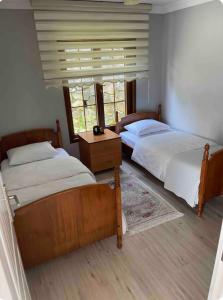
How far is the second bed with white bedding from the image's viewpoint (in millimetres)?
2455

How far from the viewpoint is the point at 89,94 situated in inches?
140

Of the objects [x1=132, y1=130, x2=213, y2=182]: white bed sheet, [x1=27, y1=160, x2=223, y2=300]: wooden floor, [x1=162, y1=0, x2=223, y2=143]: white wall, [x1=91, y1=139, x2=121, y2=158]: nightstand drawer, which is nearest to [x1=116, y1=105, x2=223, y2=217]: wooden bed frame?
[x1=27, y1=160, x2=223, y2=300]: wooden floor

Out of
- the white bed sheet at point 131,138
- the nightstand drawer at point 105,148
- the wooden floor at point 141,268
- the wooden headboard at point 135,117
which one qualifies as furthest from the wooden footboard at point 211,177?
the wooden headboard at point 135,117

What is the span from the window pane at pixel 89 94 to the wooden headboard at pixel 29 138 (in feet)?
2.00

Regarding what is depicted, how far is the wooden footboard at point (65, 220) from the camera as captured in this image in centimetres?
163

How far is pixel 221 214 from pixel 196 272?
0.86 m

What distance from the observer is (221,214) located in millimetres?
2480

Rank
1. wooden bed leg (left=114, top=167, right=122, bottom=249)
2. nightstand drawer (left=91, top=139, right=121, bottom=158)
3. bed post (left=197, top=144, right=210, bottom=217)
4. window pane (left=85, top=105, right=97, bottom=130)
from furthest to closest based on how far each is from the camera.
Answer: window pane (left=85, top=105, right=97, bottom=130) < nightstand drawer (left=91, top=139, right=121, bottom=158) < bed post (left=197, top=144, right=210, bottom=217) < wooden bed leg (left=114, top=167, right=122, bottom=249)

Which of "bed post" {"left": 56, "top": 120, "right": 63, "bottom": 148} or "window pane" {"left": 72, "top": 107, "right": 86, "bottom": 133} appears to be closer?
"bed post" {"left": 56, "top": 120, "right": 63, "bottom": 148}

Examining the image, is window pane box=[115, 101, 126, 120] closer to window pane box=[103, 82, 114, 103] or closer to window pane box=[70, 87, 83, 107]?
window pane box=[103, 82, 114, 103]

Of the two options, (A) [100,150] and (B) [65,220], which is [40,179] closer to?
(B) [65,220]

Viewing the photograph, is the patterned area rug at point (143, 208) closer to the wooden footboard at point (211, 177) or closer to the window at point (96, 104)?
the wooden footboard at point (211, 177)

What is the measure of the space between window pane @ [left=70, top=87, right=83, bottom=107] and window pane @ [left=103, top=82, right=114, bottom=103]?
41cm

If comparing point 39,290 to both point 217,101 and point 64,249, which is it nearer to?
point 64,249
